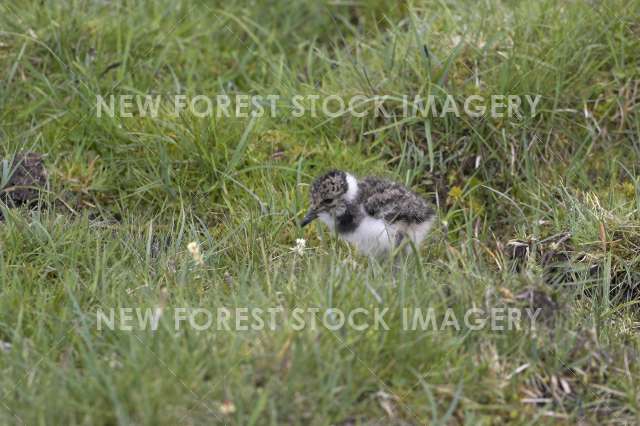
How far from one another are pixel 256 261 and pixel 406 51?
2230 millimetres

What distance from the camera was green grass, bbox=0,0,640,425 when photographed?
4.12 m

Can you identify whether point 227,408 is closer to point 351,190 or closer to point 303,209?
point 351,190

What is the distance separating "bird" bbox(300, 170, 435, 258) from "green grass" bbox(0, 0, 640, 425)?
16 centimetres

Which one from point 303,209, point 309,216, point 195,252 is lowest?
point 303,209

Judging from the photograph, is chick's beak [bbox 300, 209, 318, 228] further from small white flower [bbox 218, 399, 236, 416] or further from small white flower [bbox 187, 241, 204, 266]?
small white flower [bbox 218, 399, 236, 416]

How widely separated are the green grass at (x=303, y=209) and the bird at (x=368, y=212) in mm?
157

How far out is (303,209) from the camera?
626 cm

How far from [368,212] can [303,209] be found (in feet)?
2.31

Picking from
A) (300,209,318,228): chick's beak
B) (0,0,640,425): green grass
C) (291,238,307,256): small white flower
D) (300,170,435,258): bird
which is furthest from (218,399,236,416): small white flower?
(300,209,318,228): chick's beak

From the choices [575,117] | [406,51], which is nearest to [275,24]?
[406,51]

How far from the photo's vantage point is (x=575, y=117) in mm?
6984

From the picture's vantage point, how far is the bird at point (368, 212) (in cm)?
560

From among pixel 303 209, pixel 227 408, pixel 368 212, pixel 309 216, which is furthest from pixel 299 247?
pixel 227 408

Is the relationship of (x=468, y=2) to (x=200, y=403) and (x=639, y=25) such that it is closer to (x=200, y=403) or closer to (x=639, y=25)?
(x=639, y=25)
